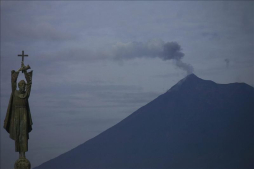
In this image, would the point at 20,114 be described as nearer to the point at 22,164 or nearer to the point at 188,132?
the point at 22,164

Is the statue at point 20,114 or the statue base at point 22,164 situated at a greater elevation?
the statue at point 20,114

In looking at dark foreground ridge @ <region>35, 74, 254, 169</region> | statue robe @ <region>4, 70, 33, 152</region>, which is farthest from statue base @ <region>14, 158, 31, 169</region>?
dark foreground ridge @ <region>35, 74, 254, 169</region>

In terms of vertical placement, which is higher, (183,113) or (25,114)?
(183,113)

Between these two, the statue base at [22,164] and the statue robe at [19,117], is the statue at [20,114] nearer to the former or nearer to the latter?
the statue robe at [19,117]

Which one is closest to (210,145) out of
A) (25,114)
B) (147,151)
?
(147,151)

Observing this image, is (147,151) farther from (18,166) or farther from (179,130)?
(18,166)

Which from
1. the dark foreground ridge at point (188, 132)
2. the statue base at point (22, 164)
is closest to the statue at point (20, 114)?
the statue base at point (22, 164)
